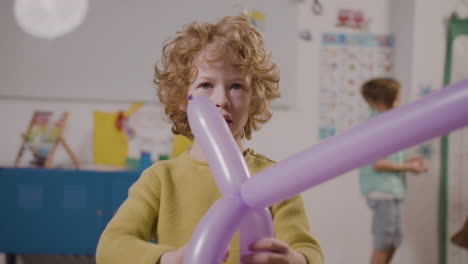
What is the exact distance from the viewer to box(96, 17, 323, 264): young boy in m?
0.25

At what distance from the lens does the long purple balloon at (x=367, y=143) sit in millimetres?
131

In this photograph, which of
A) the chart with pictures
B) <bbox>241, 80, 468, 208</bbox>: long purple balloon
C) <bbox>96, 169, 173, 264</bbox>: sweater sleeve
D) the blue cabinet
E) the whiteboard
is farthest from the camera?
the whiteboard

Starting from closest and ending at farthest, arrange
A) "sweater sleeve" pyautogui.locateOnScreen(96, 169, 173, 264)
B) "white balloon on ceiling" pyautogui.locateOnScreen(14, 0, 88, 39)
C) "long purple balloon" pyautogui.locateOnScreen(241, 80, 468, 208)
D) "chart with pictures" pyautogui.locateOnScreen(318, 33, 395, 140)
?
1. "long purple balloon" pyautogui.locateOnScreen(241, 80, 468, 208)
2. "sweater sleeve" pyautogui.locateOnScreen(96, 169, 173, 264)
3. "chart with pictures" pyautogui.locateOnScreen(318, 33, 395, 140)
4. "white balloon on ceiling" pyautogui.locateOnScreen(14, 0, 88, 39)

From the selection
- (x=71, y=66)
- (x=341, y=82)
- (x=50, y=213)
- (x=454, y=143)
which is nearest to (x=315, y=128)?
(x=341, y=82)

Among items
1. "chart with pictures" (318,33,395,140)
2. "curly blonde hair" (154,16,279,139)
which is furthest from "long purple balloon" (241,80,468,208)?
"chart with pictures" (318,33,395,140)

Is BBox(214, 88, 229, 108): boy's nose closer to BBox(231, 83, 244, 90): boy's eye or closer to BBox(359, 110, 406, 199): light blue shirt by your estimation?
BBox(231, 83, 244, 90): boy's eye

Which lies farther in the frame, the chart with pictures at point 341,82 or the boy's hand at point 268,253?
the chart with pictures at point 341,82

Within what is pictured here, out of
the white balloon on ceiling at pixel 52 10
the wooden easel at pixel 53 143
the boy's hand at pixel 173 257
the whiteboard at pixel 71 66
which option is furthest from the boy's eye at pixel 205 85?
the wooden easel at pixel 53 143

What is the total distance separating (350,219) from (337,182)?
0.11 m

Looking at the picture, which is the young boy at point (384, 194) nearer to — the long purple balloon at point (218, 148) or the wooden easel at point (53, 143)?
the long purple balloon at point (218, 148)

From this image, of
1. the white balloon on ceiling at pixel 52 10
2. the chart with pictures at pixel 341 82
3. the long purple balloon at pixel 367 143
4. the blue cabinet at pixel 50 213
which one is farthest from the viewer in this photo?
the blue cabinet at pixel 50 213

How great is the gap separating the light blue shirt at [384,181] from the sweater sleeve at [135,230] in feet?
0.55

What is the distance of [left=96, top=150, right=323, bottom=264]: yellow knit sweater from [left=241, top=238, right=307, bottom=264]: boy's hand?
4cm

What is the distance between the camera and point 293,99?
20.9 inches
